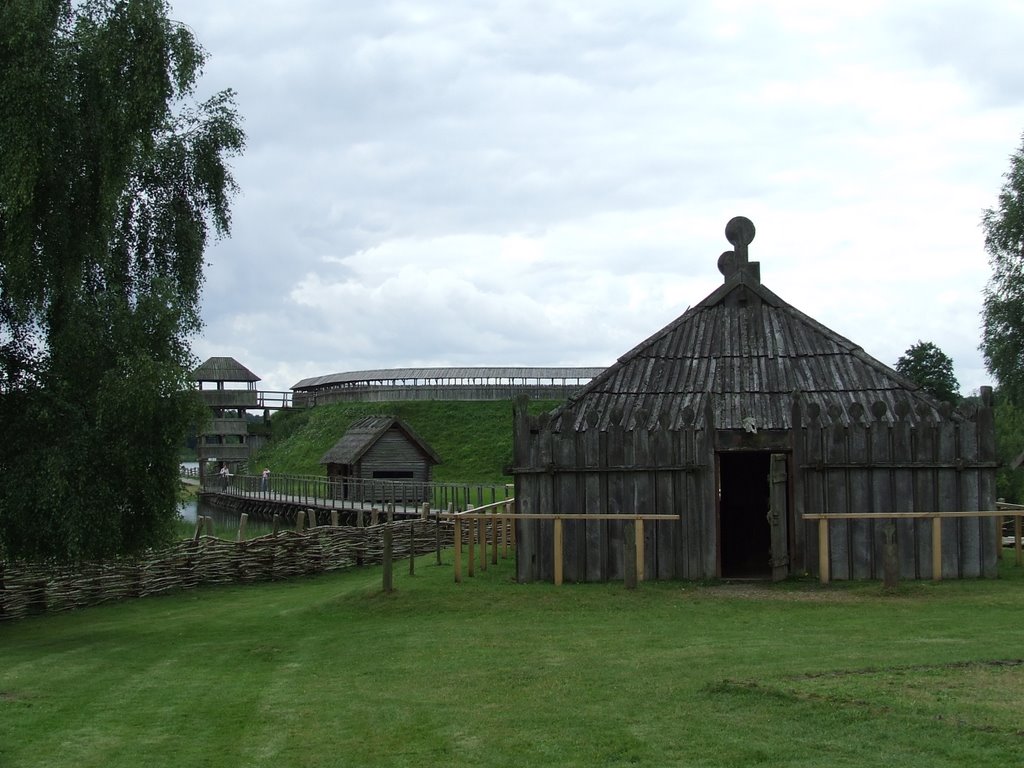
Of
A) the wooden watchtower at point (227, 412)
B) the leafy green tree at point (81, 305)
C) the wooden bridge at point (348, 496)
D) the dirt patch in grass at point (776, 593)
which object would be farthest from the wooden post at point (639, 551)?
the wooden watchtower at point (227, 412)

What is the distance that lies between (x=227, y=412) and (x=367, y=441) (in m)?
31.9

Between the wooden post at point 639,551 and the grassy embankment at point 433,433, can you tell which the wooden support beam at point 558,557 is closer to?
the wooden post at point 639,551

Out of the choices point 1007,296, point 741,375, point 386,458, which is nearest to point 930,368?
point 1007,296

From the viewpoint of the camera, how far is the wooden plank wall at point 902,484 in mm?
17531

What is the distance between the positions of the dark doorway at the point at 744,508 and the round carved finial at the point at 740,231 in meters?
4.46

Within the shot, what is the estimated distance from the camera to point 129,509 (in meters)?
17.9

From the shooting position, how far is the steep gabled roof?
59.8ft

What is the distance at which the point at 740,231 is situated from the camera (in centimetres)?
2055

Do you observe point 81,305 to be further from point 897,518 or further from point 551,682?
point 897,518

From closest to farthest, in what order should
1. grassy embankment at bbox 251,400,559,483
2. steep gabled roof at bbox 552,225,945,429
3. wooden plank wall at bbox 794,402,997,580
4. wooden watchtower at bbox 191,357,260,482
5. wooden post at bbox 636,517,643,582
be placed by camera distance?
wooden post at bbox 636,517,643,582 < wooden plank wall at bbox 794,402,997,580 < steep gabled roof at bbox 552,225,945,429 < grassy embankment at bbox 251,400,559,483 < wooden watchtower at bbox 191,357,260,482

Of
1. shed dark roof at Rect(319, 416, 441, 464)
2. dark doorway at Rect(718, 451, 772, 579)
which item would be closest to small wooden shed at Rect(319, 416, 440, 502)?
shed dark roof at Rect(319, 416, 441, 464)

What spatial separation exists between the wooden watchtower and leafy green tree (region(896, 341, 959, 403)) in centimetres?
4259

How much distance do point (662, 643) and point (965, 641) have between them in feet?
10.0

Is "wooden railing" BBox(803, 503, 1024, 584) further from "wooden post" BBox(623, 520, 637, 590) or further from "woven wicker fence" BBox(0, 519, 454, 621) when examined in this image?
"woven wicker fence" BBox(0, 519, 454, 621)
